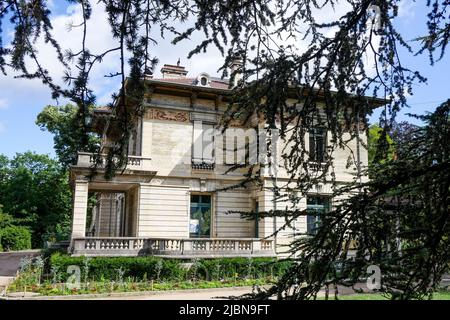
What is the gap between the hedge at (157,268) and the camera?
1487 centimetres

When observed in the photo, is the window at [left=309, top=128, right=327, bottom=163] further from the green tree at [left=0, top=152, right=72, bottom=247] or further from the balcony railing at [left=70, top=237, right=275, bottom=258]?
the green tree at [left=0, top=152, right=72, bottom=247]

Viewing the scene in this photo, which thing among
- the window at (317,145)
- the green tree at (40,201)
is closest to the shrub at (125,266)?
the window at (317,145)

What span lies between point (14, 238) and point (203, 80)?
87.2ft

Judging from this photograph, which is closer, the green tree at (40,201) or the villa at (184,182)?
the villa at (184,182)

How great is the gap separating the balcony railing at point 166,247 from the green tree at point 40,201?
24841 mm

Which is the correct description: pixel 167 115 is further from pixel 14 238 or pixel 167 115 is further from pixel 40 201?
pixel 40 201

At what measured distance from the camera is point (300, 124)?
4.08 metres

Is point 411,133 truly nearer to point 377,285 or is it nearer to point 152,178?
point 377,285

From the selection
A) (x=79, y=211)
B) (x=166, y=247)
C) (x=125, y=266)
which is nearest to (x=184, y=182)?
(x=166, y=247)

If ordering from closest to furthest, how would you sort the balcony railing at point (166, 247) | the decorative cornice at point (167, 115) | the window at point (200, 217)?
the balcony railing at point (166, 247) < the decorative cornice at point (167, 115) < the window at point (200, 217)

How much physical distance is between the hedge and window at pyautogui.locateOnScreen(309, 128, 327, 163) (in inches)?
401

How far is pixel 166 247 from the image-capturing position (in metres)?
17.0

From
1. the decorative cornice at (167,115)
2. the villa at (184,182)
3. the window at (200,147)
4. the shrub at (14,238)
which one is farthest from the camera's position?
the shrub at (14,238)

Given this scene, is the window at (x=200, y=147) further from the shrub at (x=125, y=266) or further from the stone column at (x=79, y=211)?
the shrub at (x=125, y=266)
